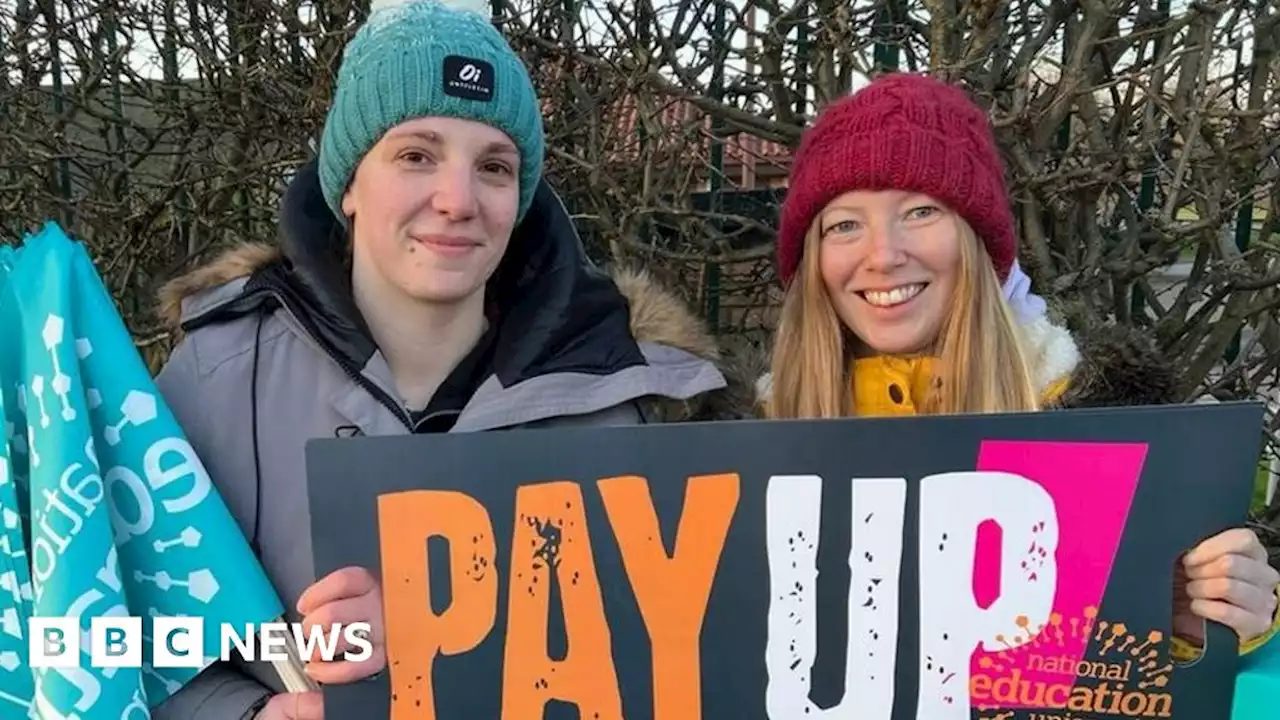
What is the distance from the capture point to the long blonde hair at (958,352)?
1.67 metres

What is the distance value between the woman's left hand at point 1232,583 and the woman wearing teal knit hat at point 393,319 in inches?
30.2

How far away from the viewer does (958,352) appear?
1678 millimetres

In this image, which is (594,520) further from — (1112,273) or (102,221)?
(102,221)

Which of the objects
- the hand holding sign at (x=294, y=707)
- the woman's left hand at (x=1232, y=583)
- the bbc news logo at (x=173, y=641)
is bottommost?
the hand holding sign at (x=294, y=707)

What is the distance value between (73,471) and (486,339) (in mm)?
665

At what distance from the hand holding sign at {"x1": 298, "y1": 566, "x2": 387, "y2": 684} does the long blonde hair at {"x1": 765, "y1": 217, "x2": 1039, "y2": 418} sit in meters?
0.79

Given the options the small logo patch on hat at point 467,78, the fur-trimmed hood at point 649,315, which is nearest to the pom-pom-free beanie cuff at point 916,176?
the fur-trimmed hood at point 649,315

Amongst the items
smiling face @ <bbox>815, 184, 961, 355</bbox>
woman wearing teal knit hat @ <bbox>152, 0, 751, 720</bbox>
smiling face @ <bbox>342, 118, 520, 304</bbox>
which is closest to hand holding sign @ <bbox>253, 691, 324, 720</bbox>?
woman wearing teal knit hat @ <bbox>152, 0, 751, 720</bbox>

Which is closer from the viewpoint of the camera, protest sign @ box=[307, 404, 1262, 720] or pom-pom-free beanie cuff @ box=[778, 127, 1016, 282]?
protest sign @ box=[307, 404, 1262, 720]

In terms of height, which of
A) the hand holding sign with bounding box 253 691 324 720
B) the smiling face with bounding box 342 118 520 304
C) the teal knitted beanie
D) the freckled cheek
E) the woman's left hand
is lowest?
the hand holding sign with bounding box 253 691 324 720

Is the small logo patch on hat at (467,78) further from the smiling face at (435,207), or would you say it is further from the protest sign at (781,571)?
the protest sign at (781,571)

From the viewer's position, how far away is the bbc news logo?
1.37 m

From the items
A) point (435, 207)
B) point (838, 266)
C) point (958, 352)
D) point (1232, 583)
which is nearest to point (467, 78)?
point (435, 207)

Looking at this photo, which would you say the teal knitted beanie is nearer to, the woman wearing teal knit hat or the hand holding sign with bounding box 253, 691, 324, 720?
the woman wearing teal knit hat
